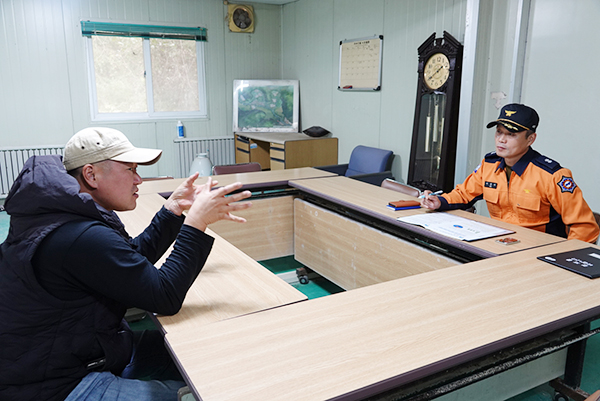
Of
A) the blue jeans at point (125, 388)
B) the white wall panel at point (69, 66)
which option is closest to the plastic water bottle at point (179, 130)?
the white wall panel at point (69, 66)

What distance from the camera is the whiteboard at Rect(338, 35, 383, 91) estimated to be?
209 inches

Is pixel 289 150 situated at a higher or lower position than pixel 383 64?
lower

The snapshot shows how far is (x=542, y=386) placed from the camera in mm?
2244

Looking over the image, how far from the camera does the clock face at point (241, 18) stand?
22.7 ft

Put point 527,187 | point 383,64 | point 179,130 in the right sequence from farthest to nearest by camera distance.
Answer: point 179,130
point 383,64
point 527,187

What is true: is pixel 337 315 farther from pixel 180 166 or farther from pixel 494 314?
pixel 180 166

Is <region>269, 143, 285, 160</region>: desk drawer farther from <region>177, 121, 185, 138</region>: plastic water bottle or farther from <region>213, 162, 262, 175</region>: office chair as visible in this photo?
<region>213, 162, 262, 175</region>: office chair

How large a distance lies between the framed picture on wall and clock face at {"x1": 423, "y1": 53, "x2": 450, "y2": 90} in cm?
285

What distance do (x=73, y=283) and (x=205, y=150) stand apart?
587cm

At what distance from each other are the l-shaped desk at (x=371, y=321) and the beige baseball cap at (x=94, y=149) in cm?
54

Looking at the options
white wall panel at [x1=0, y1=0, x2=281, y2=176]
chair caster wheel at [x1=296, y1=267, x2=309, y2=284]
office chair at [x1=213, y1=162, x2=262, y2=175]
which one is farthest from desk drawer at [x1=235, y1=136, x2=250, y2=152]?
chair caster wheel at [x1=296, y1=267, x2=309, y2=284]

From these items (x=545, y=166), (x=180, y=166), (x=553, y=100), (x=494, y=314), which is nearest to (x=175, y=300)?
(x=494, y=314)

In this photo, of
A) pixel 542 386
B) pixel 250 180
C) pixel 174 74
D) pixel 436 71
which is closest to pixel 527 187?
pixel 542 386

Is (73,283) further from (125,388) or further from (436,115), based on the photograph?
(436,115)
